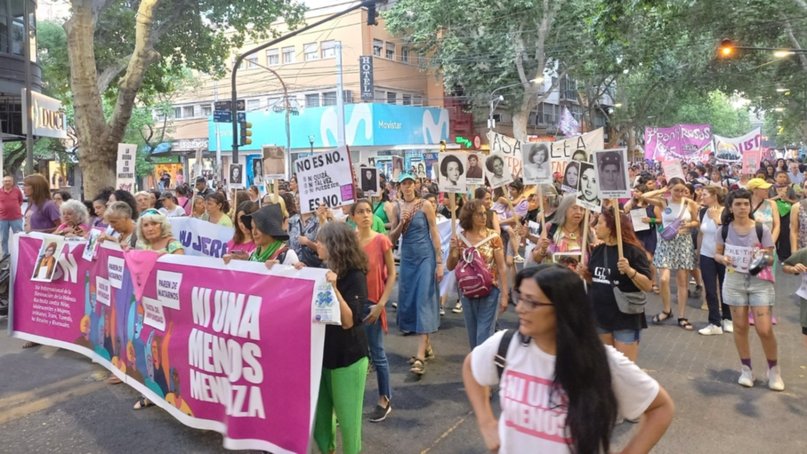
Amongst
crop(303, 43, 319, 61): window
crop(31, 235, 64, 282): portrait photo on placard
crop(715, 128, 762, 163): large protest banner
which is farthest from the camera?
crop(303, 43, 319, 61): window

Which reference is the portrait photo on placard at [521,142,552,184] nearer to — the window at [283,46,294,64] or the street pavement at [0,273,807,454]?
the street pavement at [0,273,807,454]

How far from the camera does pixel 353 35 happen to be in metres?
37.2

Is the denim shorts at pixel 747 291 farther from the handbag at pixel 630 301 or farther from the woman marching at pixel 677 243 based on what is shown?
the woman marching at pixel 677 243

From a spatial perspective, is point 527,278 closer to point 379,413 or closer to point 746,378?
point 379,413

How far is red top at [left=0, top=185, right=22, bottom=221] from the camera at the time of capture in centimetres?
1076

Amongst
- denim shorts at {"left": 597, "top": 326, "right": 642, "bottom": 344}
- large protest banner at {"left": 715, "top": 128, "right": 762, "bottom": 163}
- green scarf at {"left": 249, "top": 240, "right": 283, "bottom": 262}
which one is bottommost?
denim shorts at {"left": 597, "top": 326, "right": 642, "bottom": 344}

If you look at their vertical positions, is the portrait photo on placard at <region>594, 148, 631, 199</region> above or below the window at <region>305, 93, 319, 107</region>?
below

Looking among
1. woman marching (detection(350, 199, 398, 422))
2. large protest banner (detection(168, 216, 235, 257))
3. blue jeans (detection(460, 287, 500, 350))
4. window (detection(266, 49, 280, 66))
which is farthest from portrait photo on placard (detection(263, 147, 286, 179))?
window (detection(266, 49, 280, 66))

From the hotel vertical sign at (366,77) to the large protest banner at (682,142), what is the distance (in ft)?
50.8

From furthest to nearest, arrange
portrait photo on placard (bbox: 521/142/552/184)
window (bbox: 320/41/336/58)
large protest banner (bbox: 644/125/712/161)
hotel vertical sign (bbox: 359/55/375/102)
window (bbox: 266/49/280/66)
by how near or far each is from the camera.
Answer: window (bbox: 266/49/280/66)
window (bbox: 320/41/336/58)
hotel vertical sign (bbox: 359/55/375/102)
large protest banner (bbox: 644/125/712/161)
portrait photo on placard (bbox: 521/142/552/184)

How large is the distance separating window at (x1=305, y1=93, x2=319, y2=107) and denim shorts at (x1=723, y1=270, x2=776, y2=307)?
3517 centimetres

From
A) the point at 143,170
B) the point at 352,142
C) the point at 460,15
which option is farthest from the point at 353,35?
the point at 143,170

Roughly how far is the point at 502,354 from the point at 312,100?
3795 centimetres

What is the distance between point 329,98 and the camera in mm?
37812
